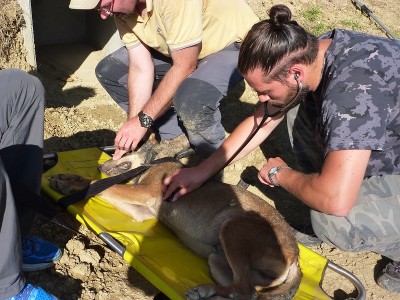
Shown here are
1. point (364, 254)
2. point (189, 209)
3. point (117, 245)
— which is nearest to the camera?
point (117, 245)

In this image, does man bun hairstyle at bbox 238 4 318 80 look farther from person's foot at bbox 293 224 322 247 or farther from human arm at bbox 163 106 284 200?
person's foot at bbox 293 224 322 247

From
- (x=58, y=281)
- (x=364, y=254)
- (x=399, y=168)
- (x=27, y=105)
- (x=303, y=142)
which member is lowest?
(x=364, y=254)

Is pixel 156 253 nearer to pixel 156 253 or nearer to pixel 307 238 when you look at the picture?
pixel 156 253

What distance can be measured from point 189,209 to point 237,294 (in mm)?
913

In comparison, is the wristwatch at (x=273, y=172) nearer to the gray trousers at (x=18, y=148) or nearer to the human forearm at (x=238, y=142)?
the human forearm at (x=238, y=142)

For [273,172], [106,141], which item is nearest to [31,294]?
[273,172]

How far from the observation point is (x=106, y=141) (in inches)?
211

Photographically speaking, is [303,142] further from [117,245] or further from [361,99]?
[117,245]

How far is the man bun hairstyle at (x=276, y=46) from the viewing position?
9.25 feet

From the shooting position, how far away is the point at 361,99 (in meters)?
2.77

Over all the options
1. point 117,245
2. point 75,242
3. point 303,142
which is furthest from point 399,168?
point 75,242

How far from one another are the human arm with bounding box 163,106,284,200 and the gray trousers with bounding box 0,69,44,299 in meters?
1.07

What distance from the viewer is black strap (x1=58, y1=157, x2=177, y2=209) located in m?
3.68

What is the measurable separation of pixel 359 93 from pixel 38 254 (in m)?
2.21
